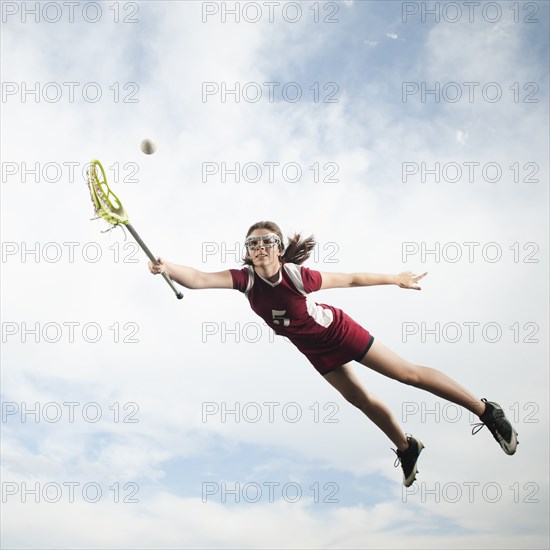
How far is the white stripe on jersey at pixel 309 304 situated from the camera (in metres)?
9.01

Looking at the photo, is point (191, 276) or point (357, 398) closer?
point (191, 276)

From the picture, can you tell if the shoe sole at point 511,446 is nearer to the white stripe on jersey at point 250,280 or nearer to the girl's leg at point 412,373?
the girl's leg at point 412,373

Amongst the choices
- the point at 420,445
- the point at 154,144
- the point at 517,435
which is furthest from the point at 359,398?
the point at 154,144

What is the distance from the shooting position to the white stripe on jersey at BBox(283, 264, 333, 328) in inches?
355

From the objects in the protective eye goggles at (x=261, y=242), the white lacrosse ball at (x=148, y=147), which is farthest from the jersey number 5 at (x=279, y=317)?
the white lacrosse ball at (x=148, y=147)

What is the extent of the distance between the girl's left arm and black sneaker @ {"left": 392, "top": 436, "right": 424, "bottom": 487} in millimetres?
2270

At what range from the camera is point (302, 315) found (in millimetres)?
8984

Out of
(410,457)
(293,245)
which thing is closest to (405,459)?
(410,457)

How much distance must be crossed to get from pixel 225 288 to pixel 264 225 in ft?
3.49

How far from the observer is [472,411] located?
9.43 meters

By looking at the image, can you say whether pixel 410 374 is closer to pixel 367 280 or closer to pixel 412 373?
pixel 412 373

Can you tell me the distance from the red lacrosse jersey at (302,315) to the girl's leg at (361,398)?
21 cm

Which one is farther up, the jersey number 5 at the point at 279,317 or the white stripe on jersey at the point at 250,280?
the white stripe on jersey at the point at 250,280

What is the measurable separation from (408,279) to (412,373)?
1244 millimetres
